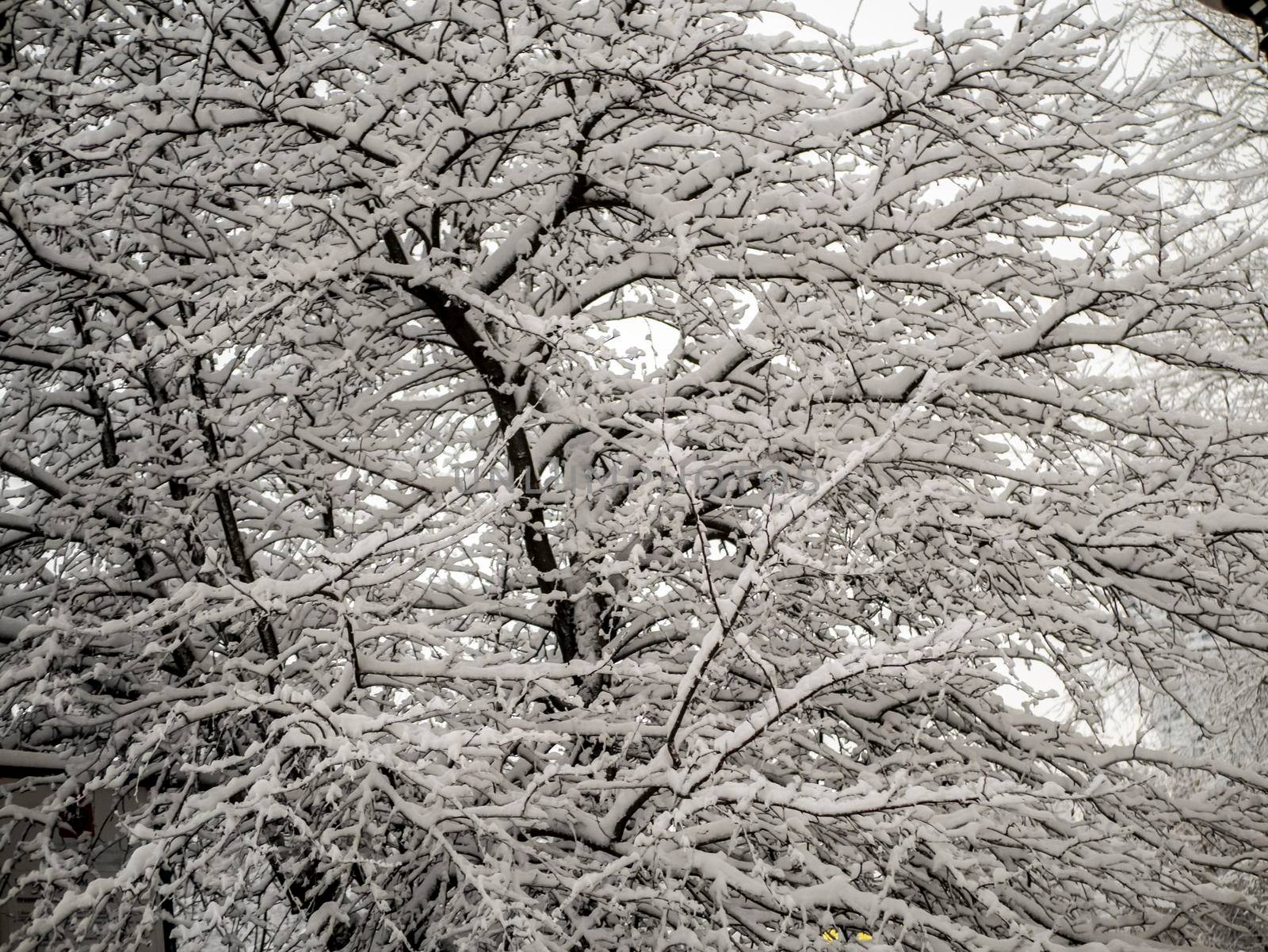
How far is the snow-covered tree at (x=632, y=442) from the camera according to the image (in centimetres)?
324

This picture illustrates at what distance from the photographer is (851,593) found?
455 cm

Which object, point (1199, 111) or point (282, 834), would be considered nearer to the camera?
point (282, 834)

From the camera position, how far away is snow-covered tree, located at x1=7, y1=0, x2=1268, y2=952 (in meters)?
3.24

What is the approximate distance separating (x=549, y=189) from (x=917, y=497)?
2100 millimetres

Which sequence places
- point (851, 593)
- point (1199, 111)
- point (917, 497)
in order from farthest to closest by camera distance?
point (1199, 111) < point (851, 593) < point (917, 497)

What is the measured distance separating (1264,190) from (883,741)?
23.6 ft

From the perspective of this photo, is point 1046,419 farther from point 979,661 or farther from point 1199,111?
point 1199,111

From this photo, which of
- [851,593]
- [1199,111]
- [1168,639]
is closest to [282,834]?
[851,593]

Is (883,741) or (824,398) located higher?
(824,398)

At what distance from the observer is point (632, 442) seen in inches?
174

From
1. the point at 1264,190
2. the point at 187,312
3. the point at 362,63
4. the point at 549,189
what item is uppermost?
the point at 1264,190

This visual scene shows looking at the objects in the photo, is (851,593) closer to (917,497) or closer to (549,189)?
(917,497)

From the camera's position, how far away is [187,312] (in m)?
4.30

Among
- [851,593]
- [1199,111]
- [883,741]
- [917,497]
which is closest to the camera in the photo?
[917,497]
